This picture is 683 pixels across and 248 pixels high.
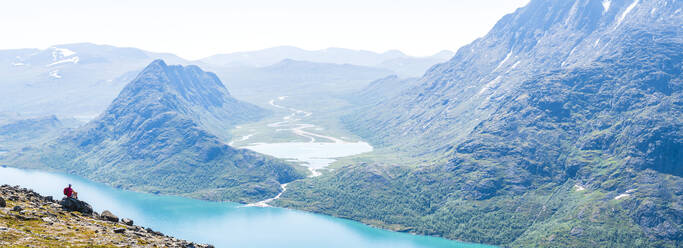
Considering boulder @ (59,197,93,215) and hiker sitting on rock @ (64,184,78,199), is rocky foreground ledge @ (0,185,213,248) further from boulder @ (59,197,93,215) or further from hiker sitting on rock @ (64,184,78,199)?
hiker sitting on rock @ (64,184,78,199)

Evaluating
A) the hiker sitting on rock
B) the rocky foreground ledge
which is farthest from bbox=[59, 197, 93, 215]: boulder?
the hiker sitting on rock

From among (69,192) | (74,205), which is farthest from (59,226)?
(74,205)

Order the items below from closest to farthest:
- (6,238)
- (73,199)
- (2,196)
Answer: (6,238)
(2,196)
(73,199)

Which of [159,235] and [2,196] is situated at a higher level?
[2,196]

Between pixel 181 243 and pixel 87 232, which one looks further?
pixel 181 243

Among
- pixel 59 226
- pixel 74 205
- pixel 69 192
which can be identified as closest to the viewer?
pixel 59 226

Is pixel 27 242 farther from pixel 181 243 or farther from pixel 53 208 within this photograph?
pixel 181 243

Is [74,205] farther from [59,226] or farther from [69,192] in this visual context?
[59,226]

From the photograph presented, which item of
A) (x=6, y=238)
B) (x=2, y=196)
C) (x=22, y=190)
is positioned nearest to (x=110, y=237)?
(x=6, y=238)

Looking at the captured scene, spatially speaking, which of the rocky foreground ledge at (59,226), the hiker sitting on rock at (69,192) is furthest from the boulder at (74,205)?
the hiker sitting on rock at (69,192)
